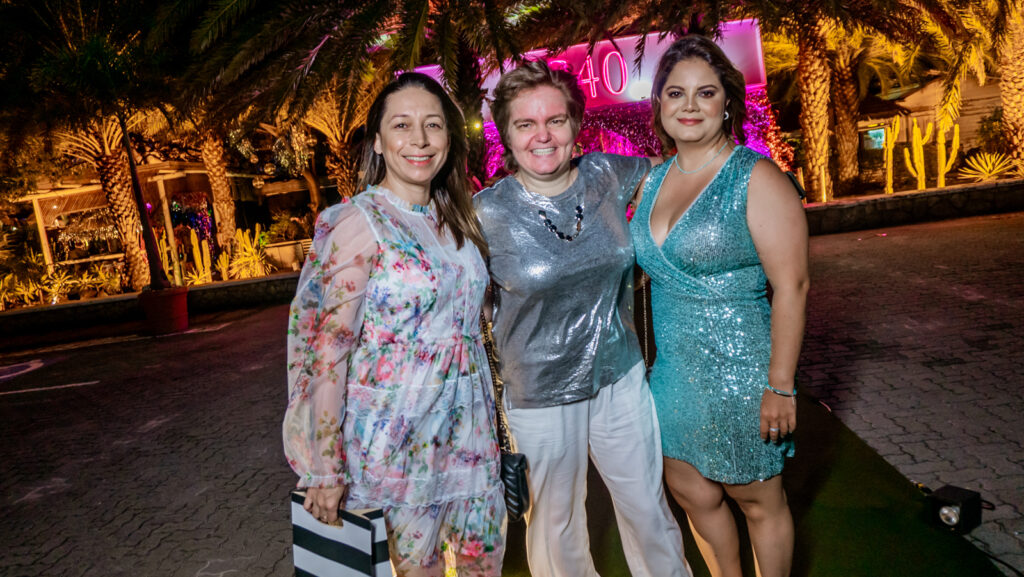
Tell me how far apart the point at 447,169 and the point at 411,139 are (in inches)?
10.0

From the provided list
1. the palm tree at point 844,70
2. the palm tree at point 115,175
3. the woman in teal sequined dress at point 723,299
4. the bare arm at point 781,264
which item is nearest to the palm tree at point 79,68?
the palm tree at point 115,175

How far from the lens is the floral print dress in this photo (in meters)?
1.80

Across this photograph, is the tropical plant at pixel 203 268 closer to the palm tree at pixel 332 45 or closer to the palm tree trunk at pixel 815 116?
the palm tree at pixel 332 45

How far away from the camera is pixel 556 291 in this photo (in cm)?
221

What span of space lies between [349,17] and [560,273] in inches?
99.1

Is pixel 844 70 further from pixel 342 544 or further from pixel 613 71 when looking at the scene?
pixel 342 544

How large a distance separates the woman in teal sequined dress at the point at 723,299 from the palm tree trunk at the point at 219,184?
46.6 ft

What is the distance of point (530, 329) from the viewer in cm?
226

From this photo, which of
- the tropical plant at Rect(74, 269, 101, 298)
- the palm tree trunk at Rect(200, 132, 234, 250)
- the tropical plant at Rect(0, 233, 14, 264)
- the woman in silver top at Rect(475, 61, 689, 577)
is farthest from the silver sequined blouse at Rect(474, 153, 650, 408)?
the tropical plant at Rect(0, 233, 14, 264)

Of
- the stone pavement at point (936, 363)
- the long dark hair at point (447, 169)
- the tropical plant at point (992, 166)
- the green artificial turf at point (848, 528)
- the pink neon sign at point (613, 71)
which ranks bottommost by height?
the green artificial turf at point (848, 528)

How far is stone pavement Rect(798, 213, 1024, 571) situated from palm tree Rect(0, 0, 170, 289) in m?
9.58

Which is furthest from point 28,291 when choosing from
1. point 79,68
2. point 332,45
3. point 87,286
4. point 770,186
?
point 770,186

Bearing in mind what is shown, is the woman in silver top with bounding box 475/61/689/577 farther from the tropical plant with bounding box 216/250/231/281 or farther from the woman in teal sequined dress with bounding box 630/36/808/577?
the tropical plant with bounding box 216/250/231/281

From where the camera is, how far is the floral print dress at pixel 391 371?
5.90 ft
